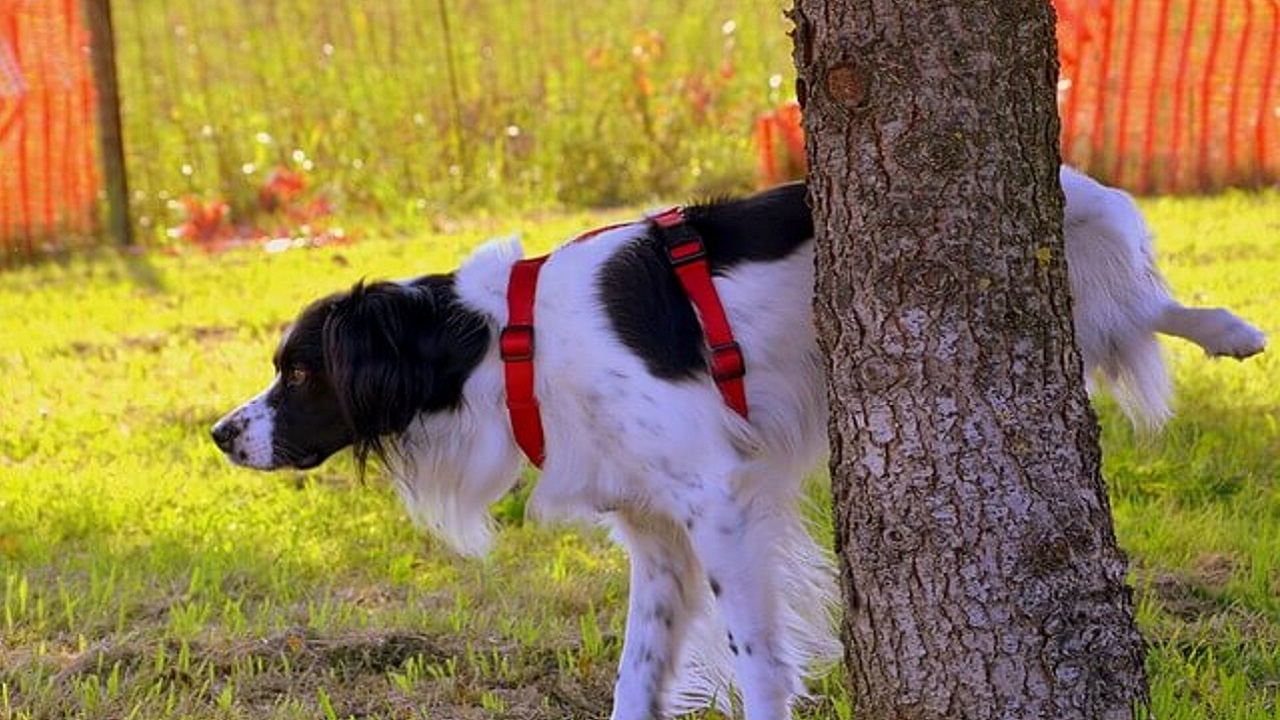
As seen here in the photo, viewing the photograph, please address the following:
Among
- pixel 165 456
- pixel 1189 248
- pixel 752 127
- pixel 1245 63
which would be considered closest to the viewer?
pixel 165 456

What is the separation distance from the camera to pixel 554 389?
3.97m

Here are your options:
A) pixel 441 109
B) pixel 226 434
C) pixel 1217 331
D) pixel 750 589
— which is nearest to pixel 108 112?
pixel 441 109

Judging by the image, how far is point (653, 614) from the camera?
13.9 feet

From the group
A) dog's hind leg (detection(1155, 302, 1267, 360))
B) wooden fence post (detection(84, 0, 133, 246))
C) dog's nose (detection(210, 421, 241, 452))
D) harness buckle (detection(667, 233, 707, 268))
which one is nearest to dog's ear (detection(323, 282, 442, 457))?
dog's nose (detection(210, 421, 241, 452))

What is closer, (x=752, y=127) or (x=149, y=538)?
(x=149, y=538)

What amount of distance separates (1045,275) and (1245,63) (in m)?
8.13

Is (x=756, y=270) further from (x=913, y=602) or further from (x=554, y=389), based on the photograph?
(x=913, y=602)

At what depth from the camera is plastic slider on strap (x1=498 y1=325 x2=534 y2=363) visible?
3984mm

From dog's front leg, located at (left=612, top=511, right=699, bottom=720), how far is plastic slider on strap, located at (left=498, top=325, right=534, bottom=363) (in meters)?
0.45

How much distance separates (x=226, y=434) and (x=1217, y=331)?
217cm

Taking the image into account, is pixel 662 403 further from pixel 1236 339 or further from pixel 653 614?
pixel 1236 339

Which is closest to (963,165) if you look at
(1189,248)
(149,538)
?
(149,538)

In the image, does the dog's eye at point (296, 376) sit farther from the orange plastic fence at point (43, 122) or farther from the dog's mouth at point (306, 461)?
the orange plastic fence at point (43, 122)

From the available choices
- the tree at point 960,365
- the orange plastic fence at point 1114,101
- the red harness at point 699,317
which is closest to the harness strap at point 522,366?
the red harness at point 699,317
